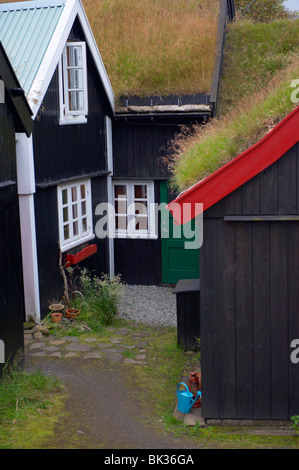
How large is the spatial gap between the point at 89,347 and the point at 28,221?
7.86 feet

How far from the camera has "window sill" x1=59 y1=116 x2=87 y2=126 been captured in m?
11.1

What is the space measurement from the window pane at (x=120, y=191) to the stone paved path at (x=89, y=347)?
433 centimetres


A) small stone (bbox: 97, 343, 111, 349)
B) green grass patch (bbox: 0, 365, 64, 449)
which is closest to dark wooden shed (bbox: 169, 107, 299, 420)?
green grass patch (bbox: 0, 365, 64, 449)

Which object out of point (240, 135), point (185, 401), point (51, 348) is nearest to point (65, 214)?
point (51, 348)

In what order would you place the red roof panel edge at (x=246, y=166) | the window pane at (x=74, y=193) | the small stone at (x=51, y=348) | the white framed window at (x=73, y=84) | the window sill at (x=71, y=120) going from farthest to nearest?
1. the window pane at (x=74, y=193)
2. the white framed window at (x=73, y=84)
3. the window sill at (x=71, y=120)
4. the small stone at (x=51, y=348)
5. the red roof panel edge at (x=246, y=166)

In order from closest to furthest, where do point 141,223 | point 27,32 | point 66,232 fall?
point 27,32 → point 66,232 → point 141,223

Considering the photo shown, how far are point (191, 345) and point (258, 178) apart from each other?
3936 millimetres

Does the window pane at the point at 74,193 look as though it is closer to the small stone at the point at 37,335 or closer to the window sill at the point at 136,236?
the window sill at the point at 136,236

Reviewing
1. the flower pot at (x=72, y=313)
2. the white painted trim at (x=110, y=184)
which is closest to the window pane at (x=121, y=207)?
the white painted trim at (x=110, y=184)

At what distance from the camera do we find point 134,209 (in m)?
13.6

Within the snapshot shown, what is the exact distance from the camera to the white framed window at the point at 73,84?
11156mm

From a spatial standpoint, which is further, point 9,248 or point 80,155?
point 80,155

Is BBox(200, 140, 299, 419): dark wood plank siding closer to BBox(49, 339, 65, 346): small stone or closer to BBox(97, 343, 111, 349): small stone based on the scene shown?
BBox(97, 343, 111, 349): small stone

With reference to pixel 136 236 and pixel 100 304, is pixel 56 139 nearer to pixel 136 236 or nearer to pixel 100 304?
pixel 100 304
